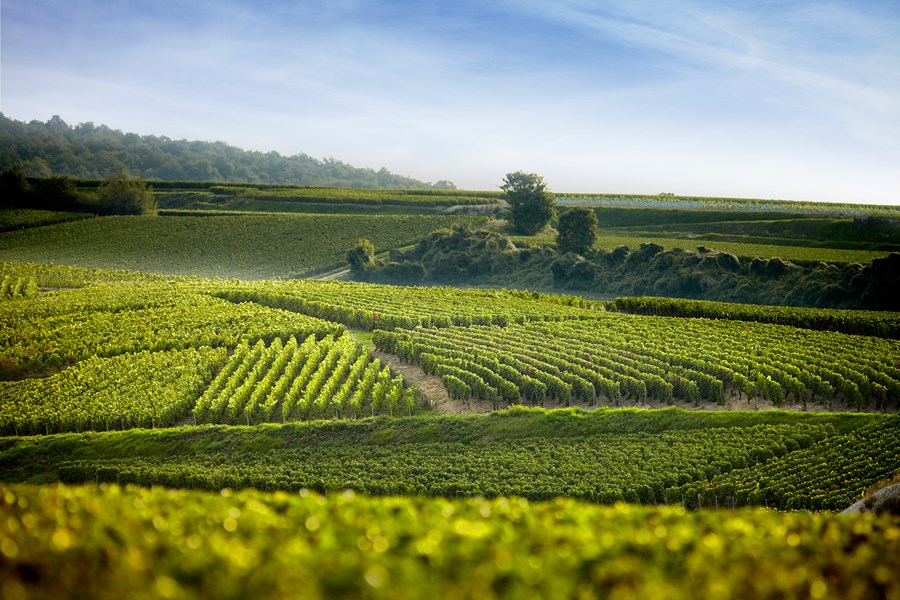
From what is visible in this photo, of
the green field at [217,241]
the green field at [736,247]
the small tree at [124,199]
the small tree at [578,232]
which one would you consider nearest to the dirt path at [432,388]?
the green field at [736,247]

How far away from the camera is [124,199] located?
11775cm

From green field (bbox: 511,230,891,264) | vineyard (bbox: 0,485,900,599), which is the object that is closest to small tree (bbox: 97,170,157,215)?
green field (bbox: 511,230,891,264)

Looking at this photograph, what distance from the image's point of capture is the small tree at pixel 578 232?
8444 cm

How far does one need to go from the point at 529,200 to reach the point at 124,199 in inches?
2583

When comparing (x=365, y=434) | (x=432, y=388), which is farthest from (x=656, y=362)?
(x=365, y=434)

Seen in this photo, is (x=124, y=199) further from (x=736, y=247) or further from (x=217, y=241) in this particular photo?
(x=736, y=247)

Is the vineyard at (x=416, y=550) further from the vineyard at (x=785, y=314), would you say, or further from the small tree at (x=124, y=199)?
the small tree at (x=124, y=199)

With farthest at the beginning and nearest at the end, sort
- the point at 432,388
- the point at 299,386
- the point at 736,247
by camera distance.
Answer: the point at 736,247 < the point at 432,388 < the point at 299,386

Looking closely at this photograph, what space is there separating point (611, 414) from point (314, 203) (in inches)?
4055

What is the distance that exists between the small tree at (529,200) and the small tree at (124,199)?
2309 inches

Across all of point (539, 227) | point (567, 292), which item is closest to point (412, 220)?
point (539, 227)

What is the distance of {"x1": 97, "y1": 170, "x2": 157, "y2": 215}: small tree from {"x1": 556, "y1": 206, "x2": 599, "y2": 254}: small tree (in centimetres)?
7056

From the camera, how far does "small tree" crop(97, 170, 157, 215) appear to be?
118 m

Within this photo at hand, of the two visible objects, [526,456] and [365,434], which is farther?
[365,434]
